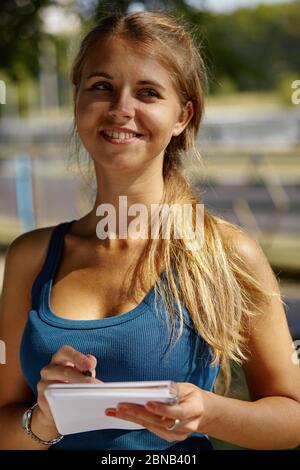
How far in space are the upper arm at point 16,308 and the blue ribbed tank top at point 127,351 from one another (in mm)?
130

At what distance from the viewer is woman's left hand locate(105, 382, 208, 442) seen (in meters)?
1.37

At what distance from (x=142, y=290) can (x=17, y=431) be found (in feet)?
1.29

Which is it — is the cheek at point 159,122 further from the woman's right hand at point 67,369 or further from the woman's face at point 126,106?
the woman's right hand at point 67,369

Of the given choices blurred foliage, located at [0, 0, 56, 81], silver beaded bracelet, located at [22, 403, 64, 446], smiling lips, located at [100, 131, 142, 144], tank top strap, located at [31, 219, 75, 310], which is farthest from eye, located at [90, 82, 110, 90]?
blurred foliage, located at [0, 0, 56, 81]

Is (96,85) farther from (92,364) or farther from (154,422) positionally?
(154,422)

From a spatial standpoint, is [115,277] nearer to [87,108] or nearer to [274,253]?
[87,108]

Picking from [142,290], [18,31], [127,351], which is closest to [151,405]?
[127,351]

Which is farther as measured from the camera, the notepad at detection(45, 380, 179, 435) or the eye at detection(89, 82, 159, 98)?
the eye at detection(89, 82, 159, 98)

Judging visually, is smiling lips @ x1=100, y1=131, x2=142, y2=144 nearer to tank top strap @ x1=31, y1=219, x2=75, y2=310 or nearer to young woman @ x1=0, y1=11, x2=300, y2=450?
young woman @ x1=0, y1=11, x2=300, y2=450

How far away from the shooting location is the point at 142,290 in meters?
1.73

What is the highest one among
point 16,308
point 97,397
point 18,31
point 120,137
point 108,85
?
point 18,31

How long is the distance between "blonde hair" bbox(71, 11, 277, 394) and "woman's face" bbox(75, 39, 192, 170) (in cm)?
4

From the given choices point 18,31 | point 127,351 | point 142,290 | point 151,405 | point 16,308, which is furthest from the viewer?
point 18,31
